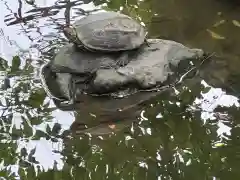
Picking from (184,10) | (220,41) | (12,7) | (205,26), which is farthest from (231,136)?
(12,7)

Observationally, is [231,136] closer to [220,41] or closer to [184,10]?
[220,41]

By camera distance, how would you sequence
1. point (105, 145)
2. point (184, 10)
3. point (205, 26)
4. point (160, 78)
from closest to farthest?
point (105, 145)
point (160, 78)
point (205, 26)
point (184, 10)

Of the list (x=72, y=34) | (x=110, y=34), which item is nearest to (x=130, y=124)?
(x=110, y=34)

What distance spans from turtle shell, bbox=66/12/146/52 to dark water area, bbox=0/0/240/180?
13.7 inches

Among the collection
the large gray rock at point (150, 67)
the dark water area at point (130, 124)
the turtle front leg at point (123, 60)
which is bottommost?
the dark water area at point (130, 124)

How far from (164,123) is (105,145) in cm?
36

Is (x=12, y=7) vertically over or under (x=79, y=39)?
under

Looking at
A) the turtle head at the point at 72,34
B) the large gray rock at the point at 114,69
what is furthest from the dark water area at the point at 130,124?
the turtle head at the point at 72,34

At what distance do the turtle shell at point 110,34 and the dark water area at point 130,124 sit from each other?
35cm

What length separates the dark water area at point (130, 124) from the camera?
7.90 feet

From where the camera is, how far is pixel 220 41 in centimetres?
350

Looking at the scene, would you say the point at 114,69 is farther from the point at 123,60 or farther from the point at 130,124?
the point at 130,124

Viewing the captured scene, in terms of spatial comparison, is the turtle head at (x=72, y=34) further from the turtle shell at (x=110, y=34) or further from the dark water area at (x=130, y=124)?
the dark water area at (x=130, y=124)

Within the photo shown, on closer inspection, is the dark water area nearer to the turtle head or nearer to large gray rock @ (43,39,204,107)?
large gray rock @ (43,39,204,107)
